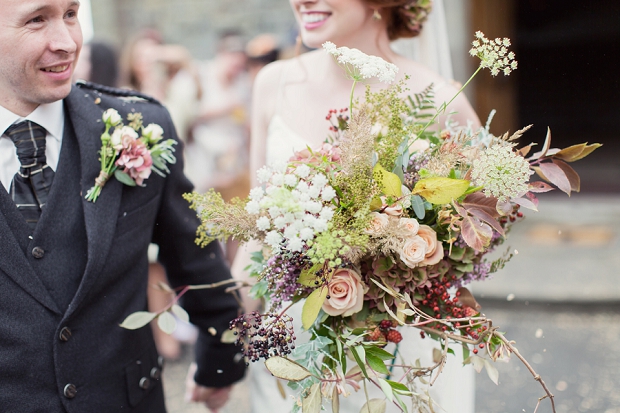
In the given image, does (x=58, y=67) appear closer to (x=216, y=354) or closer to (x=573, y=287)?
(x=216, y=354)

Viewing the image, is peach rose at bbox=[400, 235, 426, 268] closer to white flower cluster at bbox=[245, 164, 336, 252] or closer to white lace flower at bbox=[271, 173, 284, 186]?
white flower cluster at bbox=[245, 164, 336, 252]

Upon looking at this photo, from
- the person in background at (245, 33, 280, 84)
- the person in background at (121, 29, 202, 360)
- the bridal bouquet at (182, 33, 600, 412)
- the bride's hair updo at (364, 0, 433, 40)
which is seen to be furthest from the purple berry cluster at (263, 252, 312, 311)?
the person in background at (245, 33, 280, 84)

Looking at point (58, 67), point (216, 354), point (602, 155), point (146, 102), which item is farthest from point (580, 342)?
point (602, 155)

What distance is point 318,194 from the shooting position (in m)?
1.29

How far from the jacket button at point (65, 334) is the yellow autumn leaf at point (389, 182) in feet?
3.02

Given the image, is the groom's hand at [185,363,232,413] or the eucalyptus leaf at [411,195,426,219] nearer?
the eucalyptus leaf at [411,195,426,219]

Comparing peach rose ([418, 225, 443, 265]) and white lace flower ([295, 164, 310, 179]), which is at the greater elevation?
white lace flower ([295, 164, 310, 179])

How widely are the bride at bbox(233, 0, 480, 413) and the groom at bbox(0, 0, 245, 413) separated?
462 millimetres

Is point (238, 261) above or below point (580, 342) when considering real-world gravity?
above

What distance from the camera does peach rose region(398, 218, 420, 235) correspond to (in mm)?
1322

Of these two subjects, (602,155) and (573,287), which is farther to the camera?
(602,155)

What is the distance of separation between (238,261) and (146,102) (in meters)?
0.72

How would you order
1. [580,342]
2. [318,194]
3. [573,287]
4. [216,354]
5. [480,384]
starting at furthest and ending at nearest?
[573,287] < [580,342] < [480,384] < [216,354] < [318,194]

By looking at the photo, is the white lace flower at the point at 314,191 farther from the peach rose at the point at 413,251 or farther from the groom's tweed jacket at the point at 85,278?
the groom's tweed jacket at the point at 85,278
